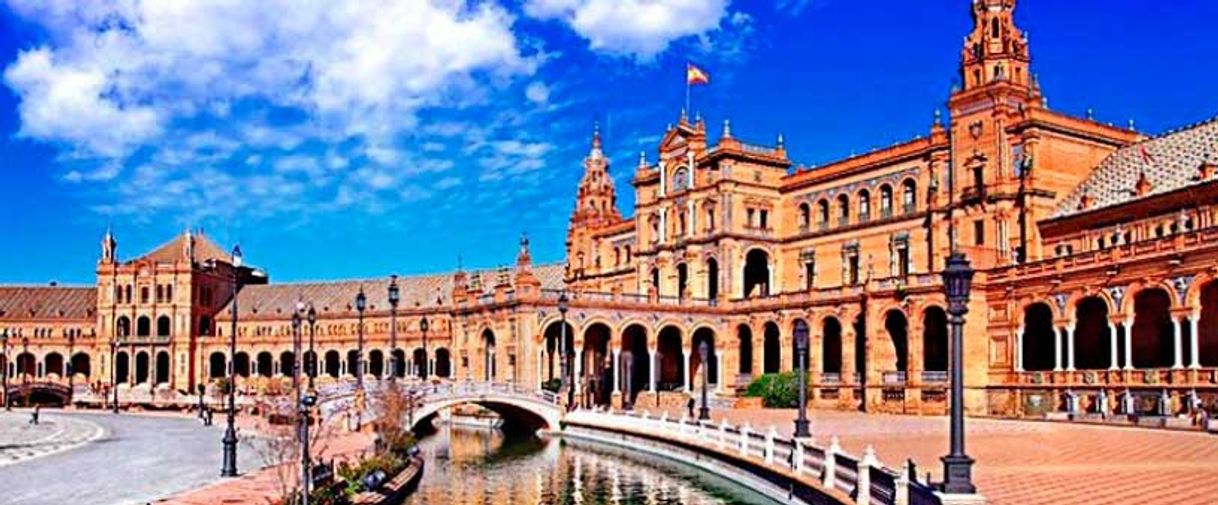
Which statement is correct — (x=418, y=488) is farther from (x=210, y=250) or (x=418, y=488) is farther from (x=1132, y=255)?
(x=210, y=250)

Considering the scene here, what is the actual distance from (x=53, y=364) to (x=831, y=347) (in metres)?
84.8

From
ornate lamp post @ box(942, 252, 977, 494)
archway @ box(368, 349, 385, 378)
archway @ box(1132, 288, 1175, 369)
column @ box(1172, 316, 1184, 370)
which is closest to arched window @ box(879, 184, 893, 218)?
archway @ box(1132, 288, 1175, 369)

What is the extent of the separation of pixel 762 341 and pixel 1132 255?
25.7 m

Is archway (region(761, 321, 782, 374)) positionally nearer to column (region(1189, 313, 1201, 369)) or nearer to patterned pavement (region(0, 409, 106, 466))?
column (region(1189, 313, 1201, 369))

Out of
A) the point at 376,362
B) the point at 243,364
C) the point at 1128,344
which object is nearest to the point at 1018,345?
the point at 1128,344

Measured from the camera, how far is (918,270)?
220 ft

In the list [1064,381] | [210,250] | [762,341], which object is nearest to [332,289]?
[210,250]

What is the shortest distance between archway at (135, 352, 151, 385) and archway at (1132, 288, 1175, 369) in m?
92.6

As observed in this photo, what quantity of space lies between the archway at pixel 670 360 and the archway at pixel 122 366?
62.5m

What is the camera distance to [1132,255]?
48938 millimetres

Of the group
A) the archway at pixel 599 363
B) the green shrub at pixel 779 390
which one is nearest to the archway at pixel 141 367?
the archway at pixel 599 363

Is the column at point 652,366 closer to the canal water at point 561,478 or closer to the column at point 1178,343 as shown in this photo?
the canal water at point 561,478

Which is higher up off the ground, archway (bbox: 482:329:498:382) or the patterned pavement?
archway (bbox: 482:329:498:382)

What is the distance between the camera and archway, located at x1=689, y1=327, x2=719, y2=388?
74438 mm
